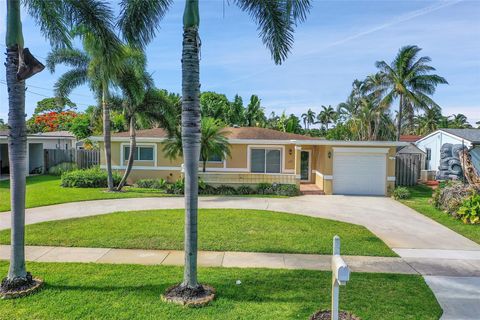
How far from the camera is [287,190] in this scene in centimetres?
1700

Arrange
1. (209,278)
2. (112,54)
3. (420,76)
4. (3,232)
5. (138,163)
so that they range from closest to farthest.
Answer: (209,278) → (112,54) → (3,232) → (138,163) → (420,76)

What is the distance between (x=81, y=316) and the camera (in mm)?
4824

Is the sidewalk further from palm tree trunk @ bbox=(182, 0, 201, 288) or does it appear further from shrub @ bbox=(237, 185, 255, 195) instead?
shrub @ bbox=(237, 185, 255, 195)

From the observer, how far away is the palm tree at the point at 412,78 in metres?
29.1

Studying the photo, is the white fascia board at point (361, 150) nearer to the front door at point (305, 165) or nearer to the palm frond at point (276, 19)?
the front door at point (305, 165)

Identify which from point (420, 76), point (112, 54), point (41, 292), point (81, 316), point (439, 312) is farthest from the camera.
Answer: point (420, 76)

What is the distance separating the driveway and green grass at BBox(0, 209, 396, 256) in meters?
0.78

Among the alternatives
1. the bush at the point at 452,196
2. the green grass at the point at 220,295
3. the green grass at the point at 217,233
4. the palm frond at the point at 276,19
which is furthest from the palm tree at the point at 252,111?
the green grass at the point at 220,295

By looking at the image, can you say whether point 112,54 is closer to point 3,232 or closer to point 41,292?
point 41,292

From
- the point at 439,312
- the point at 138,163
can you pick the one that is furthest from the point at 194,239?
the point at 138,163

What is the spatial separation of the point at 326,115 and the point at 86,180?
62553 mm

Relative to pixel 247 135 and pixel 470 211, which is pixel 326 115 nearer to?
pixel 247 135

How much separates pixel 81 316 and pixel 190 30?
430 cm

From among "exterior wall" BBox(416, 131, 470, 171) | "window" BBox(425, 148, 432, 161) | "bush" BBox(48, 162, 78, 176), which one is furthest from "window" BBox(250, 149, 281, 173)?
"window" BBox(425, 148, 432, 161)
